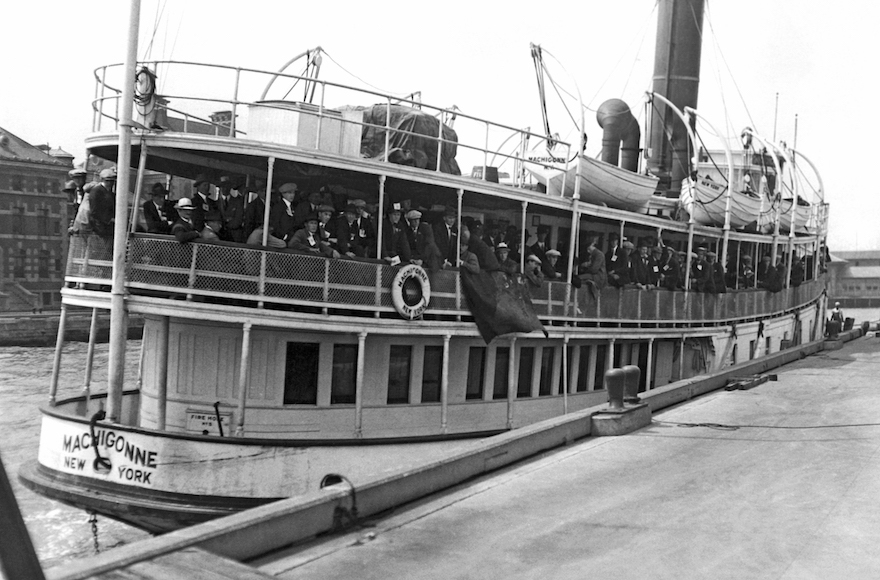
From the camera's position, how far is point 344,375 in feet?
40.8

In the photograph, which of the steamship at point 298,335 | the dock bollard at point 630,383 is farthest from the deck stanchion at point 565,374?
the dock bollard at point 630,383

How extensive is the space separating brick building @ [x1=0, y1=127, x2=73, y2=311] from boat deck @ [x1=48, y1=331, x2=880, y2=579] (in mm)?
35607

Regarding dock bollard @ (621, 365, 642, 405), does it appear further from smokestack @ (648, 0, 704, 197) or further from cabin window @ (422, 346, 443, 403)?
smokestack @ (648, 0, 704, 197)

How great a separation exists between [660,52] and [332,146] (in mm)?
18919

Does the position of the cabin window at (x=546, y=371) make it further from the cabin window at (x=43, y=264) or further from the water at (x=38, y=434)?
the cabin window at (x=43, y=264)

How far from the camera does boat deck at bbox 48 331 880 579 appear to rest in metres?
5.96

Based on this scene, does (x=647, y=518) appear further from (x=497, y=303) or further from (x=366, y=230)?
(x=366, y=230)

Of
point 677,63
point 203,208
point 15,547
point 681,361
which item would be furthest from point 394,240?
point 677,63

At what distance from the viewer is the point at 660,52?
28.4 m

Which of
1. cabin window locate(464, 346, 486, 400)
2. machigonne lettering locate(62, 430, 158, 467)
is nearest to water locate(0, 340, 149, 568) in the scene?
machigonne lettering locate(62, 430, 158, 467)

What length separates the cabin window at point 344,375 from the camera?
1236 cm

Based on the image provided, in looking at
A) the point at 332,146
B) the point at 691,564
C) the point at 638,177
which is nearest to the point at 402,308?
the point at 332,146

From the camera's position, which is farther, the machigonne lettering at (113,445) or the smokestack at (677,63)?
the smokestack at (677,63)

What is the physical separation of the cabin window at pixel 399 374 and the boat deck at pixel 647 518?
3.51m
